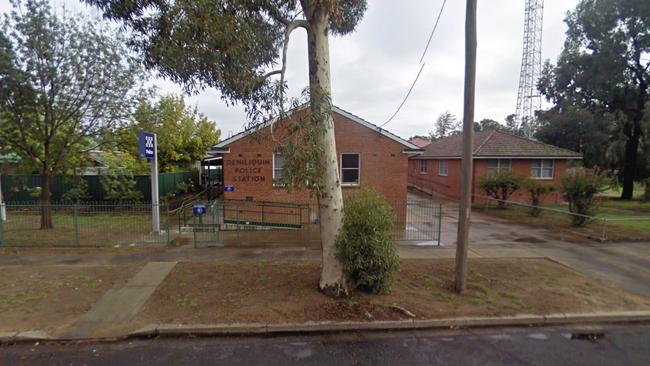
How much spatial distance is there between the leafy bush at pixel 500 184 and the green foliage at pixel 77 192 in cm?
1828

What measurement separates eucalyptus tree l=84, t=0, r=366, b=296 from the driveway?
5.13m

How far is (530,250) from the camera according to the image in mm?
8867

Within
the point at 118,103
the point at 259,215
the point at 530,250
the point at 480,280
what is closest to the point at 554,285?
the point at 480,280

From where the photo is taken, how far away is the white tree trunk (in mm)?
4789

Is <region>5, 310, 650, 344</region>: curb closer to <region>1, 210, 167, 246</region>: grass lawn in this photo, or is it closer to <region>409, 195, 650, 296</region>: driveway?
<region>409, 195, 650, 296</region>: driveway

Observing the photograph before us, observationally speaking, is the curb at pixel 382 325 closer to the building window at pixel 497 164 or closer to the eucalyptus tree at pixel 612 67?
the building window at pixel 497 164

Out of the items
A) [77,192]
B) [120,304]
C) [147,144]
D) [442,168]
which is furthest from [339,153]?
[442,168]

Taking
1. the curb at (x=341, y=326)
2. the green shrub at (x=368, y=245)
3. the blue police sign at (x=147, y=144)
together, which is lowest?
the curb at (x=341, y=326)

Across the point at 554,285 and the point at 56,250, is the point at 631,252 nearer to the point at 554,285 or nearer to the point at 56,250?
the point at 554,285

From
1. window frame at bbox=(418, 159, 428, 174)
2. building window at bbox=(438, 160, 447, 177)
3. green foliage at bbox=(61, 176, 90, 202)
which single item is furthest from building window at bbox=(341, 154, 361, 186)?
window frame at bbox=(418, 159, 428, 174)

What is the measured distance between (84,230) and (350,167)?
9585mm

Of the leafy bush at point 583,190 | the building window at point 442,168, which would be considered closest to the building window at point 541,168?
the building window at point 442,168

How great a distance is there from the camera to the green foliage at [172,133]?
11281 millimetres

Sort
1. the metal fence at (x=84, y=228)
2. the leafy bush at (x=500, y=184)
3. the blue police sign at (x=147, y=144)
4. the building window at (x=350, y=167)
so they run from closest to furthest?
the metal fence at (x=84, y=228), the blue police sign at (x=147, y=144), the building window at (x=350, y=167), the leafy bush at (x=500, y=184)
